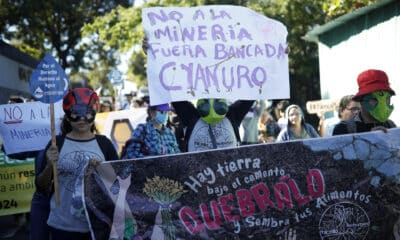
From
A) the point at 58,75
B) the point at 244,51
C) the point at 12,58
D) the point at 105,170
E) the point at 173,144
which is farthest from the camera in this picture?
the point at 12,58

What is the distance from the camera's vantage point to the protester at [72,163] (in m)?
4.01

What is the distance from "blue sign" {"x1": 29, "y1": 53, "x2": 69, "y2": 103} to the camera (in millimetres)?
4254

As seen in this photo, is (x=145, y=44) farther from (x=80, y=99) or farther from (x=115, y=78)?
(x=115, y=78)

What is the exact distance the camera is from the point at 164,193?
391cm

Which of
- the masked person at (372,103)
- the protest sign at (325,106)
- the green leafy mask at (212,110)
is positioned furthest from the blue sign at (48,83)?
the protest sign at (325,106)

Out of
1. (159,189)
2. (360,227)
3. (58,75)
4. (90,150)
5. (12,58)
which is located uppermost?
(12,58)

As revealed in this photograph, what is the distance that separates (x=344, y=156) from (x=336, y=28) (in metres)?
10.5

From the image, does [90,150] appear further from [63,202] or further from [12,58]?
[12,58]

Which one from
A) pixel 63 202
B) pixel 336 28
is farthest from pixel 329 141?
pixel 336 28

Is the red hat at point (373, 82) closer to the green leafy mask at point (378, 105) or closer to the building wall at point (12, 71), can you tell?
the green leafy mask at point (378, 105)

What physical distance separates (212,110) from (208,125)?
14cm

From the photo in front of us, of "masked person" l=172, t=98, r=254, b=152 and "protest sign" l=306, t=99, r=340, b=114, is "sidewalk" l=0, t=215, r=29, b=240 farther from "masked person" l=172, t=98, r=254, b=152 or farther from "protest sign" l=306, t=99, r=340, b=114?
"protest sign" l=306, t=99, r=340, b=114

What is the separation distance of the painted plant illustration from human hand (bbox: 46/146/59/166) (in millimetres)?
612

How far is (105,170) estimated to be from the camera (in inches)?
153
